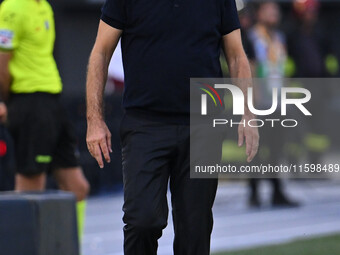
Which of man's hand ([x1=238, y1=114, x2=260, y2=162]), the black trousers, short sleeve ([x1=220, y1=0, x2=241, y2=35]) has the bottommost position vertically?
the black trousers

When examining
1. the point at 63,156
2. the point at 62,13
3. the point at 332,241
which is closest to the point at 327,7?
the point at 62,13

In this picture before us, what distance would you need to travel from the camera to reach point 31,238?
5.32 meters

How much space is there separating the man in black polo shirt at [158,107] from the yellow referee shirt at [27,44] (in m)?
2.21

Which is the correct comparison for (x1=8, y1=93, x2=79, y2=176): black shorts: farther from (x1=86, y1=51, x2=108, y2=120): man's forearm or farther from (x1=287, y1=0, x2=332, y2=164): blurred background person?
(x1=287, y1=0, x2=332, y2=164): blurred background person

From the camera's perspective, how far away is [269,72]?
466 inches

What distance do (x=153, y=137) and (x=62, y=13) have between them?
1124cm

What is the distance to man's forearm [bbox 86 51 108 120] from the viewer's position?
5426 mm

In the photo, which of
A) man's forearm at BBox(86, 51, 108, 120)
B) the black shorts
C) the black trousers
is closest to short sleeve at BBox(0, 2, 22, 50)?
the black shorts

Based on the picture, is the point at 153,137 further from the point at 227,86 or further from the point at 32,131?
the point at 32,131

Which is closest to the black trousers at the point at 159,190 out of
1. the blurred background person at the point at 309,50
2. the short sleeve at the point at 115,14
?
the short sleeve at the point at 115,14

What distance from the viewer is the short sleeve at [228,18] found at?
18.2ft

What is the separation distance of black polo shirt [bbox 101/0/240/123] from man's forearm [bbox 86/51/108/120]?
15 cm

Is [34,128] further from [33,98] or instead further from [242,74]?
[242,74]

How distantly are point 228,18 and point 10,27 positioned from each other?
2485 mm
